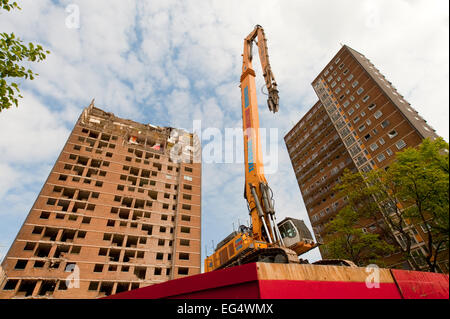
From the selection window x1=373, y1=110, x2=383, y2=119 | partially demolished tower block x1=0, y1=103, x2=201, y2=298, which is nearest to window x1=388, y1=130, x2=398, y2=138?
window x1=373, y1=110, x2=383, y2=119

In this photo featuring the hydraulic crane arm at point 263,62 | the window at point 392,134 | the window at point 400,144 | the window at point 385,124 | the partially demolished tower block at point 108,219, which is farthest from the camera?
the window at point 385,124

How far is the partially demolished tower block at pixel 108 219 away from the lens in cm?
2981

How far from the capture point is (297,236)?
1185 centimetres

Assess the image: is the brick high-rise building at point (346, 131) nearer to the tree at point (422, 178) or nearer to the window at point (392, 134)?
the window at point (392, 134)

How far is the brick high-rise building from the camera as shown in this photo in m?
36.8

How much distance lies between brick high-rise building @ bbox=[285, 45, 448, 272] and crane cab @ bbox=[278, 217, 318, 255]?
26412 millimetres

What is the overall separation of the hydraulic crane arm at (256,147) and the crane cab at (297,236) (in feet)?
3.14

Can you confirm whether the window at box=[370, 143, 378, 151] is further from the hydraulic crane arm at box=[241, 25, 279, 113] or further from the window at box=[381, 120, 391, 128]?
the hydraulic crane arm at box=[241, 25, 279, 113]

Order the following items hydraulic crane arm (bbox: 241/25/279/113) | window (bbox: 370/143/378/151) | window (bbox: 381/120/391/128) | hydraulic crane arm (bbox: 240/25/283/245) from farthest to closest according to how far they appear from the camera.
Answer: window (bbox: 370/143/378/151)
window (bbox: 381/120/391/128)
hydraulic crane arm (bbox: 241/25/279/113)
hydraulic crane arm (bbox: 240/25/283/245)

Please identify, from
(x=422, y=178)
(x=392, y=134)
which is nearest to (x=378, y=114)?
(x=392, y=134)

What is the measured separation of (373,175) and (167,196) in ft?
108

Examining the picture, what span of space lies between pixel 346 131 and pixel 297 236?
134ft

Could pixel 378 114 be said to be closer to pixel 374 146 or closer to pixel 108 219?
pixel 374 146

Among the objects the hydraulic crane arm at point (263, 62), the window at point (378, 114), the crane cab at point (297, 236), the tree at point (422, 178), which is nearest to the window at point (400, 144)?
the window at point (378, 114)
